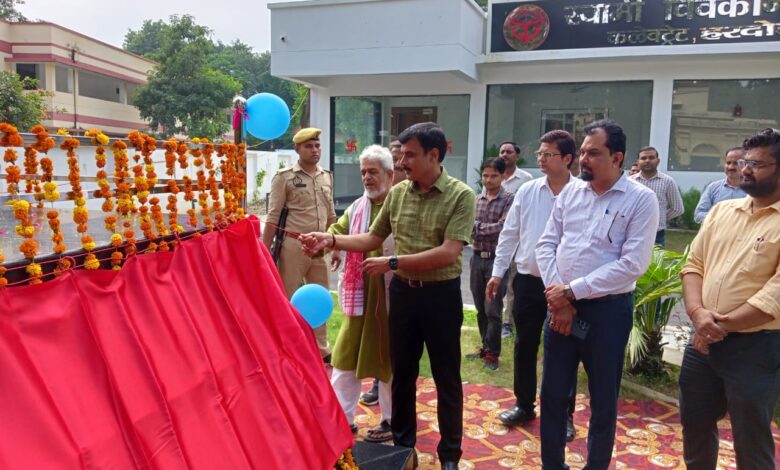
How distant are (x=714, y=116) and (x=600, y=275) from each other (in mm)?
9913

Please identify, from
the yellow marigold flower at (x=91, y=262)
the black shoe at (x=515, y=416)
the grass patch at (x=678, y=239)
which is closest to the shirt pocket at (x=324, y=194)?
the black shoe at (x=515, y=416)

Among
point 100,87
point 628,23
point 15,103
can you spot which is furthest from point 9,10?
Answer: point 628,23

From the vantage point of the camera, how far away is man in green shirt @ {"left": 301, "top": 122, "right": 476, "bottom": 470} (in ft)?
9.11

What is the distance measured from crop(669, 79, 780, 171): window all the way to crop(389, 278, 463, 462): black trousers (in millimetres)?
9519

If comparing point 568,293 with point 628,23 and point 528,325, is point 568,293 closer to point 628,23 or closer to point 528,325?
point 528,325

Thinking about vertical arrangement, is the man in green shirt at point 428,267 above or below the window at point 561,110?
below

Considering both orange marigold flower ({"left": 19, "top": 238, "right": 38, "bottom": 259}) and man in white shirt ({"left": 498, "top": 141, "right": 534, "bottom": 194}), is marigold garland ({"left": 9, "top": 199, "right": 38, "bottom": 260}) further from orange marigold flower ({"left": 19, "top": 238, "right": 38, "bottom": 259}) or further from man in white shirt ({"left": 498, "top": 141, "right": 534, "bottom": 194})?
man in white shirt ({"left": 498, "top": 141, "right": 534, "bottom": 194})

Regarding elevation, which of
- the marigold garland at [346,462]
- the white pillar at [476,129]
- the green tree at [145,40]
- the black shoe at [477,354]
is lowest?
the black shoe at [477,354]

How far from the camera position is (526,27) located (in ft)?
35.3

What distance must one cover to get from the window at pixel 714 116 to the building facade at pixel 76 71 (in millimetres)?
19044

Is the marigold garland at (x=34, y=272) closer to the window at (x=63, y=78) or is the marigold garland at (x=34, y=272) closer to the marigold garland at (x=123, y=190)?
the marigold garland at (x=123, y=190)

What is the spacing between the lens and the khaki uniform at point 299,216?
446cm

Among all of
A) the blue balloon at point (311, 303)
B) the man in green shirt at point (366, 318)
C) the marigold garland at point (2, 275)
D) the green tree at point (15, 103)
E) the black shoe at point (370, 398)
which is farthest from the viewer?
the green tree at point (15, 103)

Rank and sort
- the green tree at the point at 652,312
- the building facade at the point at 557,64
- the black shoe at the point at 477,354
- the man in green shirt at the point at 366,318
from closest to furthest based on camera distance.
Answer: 1. the man in green shirt at the point at 366,318
2. the green tree at the point at 652,312
3. the black shoe at the point at 477,354
4. the building facade at the point at 557,64
